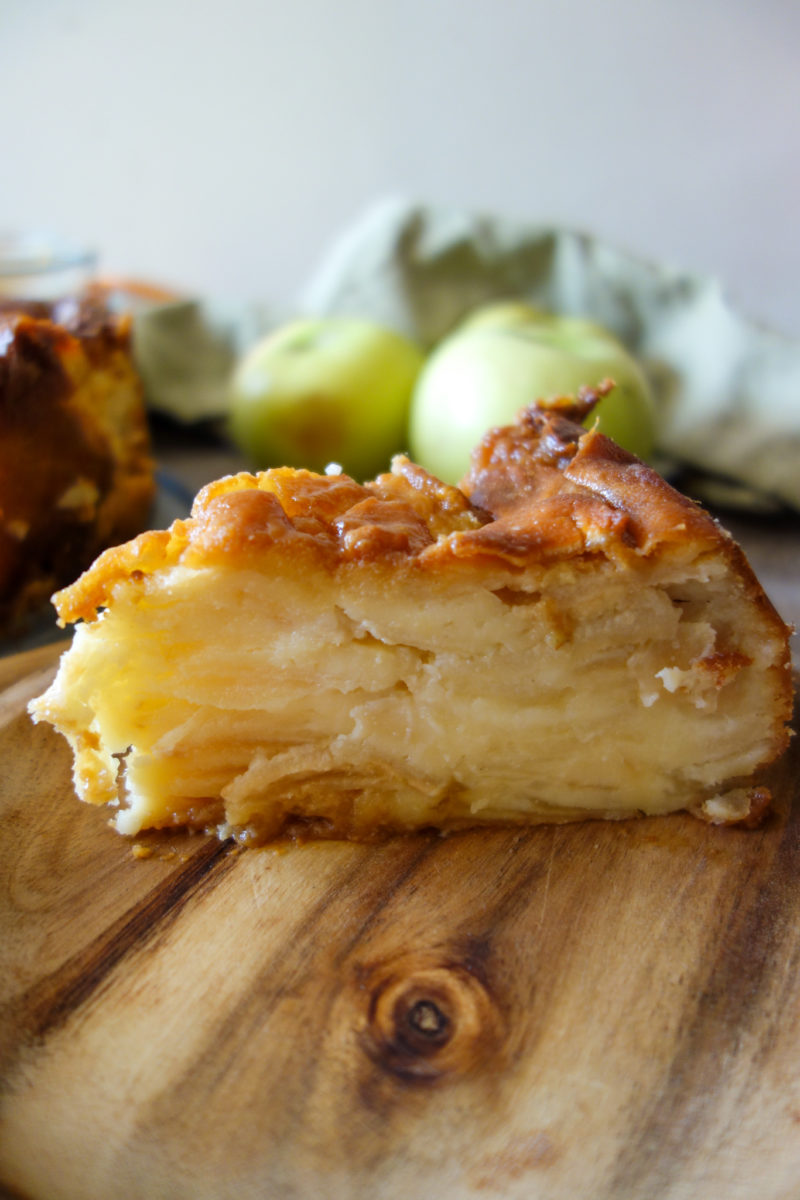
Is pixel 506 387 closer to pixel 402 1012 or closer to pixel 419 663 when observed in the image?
pixel 419 663

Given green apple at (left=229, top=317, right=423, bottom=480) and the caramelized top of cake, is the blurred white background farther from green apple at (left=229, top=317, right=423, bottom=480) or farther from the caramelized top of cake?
the caramelized top of cake

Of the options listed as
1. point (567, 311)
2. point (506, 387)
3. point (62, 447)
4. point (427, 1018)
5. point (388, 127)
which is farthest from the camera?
point (388, 127)

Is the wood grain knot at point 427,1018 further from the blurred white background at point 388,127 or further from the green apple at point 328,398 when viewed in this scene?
the blurred white background at point 388,127

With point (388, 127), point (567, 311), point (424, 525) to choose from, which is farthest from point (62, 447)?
point (388, 127)

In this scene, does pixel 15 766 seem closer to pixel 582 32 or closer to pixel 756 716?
pixel 756 716

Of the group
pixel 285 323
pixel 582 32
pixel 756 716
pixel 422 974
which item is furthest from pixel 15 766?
pixel 582 32

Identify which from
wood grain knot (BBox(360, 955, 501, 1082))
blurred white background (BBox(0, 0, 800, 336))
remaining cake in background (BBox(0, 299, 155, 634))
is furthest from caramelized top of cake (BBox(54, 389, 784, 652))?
blurred white background (BBox(0, 0, 800, 336))

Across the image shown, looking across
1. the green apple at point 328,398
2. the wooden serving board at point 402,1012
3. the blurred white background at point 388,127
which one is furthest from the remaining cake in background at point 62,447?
the blurred white background at point 388,127
